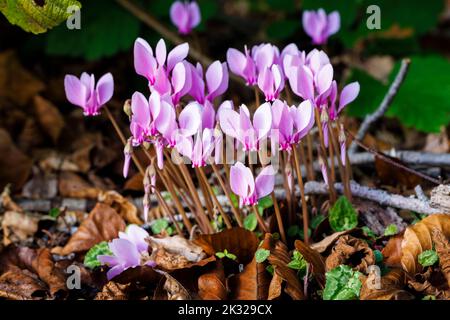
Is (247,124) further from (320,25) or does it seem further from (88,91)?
(320,25)

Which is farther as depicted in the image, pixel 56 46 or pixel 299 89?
pixel 56 46

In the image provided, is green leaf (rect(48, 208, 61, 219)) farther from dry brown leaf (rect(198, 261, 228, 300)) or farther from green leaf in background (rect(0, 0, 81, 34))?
dry brown leaf (rect(198, 261, 228, 300))

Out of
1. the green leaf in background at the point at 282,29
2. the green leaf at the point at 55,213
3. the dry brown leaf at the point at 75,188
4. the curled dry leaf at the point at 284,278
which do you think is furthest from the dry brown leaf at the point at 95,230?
the green leaf in background at the point at 282,29

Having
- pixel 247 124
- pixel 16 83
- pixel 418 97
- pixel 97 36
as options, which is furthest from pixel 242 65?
pixel 16 83

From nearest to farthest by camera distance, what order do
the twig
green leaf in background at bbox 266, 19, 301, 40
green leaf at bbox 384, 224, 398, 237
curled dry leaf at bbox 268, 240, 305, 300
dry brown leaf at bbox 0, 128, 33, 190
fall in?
1. curled dry leaf at bbox 268, 240, 305, 300
2. green leaf at bbox 384, 224, 398, 237
3. the twig
4. dry brown leaf at bbox 0, 128, 33, 190
5. green leaf in background at bbox 266, 19, 301, 40

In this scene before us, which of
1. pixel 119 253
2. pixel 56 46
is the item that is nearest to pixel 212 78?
pixel 119 253

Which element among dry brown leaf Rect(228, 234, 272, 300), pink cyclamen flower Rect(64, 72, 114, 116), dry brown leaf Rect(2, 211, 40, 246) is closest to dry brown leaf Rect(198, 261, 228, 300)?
dry brown leaf Rect(228, 234, 272, 300)
